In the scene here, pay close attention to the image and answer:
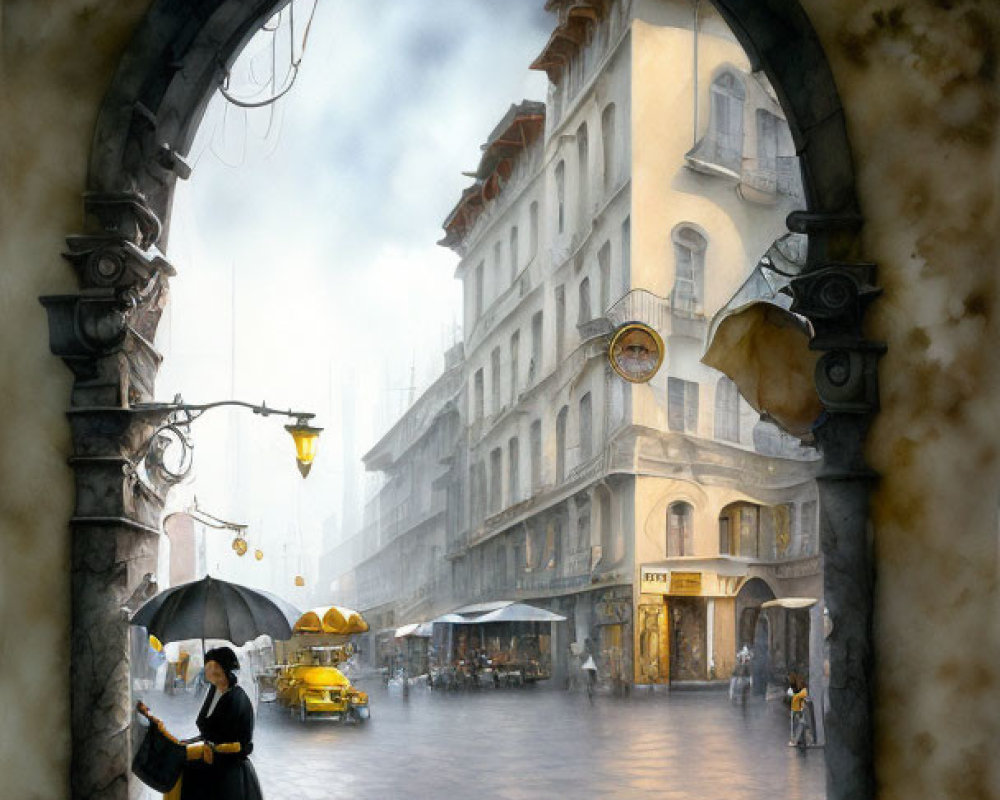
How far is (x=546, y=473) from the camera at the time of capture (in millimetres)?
22078

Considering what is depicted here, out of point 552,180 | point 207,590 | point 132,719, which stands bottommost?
point 132,719

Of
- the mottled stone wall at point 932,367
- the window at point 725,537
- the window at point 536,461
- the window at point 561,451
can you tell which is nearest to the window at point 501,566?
the window at point 536,461

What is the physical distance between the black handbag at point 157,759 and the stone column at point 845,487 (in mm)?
3058

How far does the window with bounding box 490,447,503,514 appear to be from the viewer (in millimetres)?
21406

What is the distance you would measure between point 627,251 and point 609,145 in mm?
1626

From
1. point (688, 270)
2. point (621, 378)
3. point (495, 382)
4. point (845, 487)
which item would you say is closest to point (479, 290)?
point (495, 382)

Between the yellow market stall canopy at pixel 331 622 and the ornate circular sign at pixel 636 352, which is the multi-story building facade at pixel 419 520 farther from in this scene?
the ornate circular sign at pixel 636 352

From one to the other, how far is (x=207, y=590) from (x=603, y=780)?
639 centimetres

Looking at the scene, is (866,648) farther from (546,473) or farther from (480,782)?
(546,473)

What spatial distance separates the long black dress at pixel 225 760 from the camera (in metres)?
6.46

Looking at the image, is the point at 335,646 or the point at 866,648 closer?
the point at 866,648

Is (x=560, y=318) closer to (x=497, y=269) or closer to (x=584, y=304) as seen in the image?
(x=584, y=304)

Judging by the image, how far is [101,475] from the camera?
644 cm

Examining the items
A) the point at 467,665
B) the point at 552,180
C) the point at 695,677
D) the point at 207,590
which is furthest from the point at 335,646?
the point at 207,590
